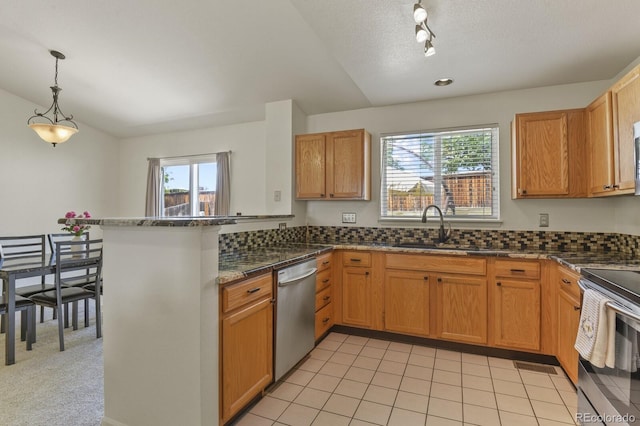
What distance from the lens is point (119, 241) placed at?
1.81 meters

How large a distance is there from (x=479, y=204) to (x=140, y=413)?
10.9 ft

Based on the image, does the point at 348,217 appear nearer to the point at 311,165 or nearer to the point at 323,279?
the point at 311,165

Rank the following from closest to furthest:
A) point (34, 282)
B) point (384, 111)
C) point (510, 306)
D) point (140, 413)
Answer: point (140, 413) < point (510, 306) < point (384, 111) < point (34, 282)

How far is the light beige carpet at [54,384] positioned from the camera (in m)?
1.98

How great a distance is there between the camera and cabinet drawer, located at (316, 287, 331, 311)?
9.66ft

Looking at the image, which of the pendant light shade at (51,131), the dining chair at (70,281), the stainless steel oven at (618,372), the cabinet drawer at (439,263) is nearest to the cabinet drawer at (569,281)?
the stainless steel oven at (618,372)

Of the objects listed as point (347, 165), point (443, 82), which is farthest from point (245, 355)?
point (443, 82)

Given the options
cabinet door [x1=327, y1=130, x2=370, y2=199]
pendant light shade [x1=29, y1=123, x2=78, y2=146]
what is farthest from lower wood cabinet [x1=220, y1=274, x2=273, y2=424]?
pendant light shade [x1=29, y1=123, x2=78, y2=146]

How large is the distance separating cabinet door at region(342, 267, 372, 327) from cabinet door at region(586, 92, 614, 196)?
2001 mm

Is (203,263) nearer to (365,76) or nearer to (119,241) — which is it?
(119,241)

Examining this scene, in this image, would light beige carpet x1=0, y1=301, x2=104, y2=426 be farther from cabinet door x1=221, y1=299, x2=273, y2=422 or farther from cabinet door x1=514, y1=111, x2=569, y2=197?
cabinet door x1=514, y1=111, x2=569, y2=197

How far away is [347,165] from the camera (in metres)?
3.60

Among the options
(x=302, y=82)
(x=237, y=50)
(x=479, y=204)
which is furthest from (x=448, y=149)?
(x=237, y=50)

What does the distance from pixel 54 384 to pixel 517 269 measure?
366 cm
